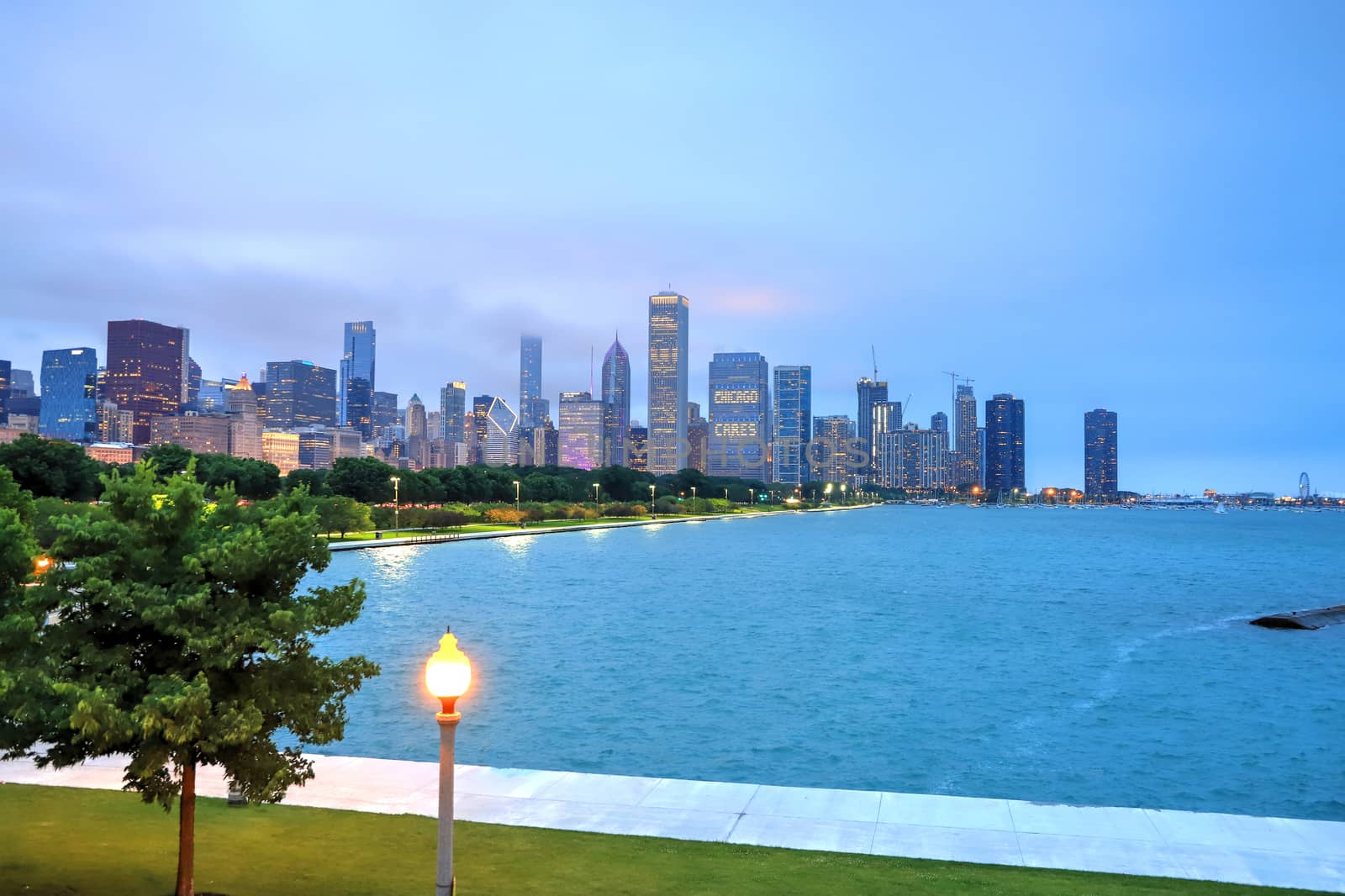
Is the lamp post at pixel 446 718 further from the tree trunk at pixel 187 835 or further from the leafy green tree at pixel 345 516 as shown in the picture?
the leafy green tree at pixel 345 516

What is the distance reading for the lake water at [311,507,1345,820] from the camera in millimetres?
24609

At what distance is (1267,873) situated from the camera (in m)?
12.6

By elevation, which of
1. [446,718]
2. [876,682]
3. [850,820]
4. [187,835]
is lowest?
[876,682]

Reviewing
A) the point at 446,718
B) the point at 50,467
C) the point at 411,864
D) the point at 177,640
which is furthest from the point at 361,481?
the point at 446,718

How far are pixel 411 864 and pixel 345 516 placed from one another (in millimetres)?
100076

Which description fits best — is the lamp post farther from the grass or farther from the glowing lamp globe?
the grass

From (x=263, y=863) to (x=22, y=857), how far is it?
301 cm

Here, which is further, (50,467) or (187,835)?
(50,467)

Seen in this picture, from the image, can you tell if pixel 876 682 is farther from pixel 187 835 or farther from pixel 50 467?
pixel 50 467

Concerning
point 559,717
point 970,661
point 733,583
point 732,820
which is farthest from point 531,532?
point 732,820

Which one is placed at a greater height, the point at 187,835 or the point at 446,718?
the point at 446,718

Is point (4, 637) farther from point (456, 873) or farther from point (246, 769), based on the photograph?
point (456, 873)

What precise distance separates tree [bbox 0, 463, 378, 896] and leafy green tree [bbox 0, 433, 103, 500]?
106287mm

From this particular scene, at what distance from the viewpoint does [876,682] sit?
3644 centimetres
